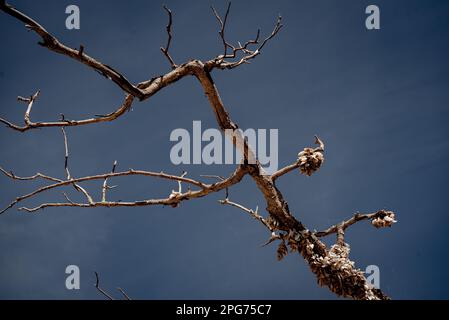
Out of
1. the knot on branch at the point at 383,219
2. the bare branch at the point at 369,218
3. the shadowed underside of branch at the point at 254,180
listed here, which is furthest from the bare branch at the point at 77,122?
the knot on branch at the point at 383,219

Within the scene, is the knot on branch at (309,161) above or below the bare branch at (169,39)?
below

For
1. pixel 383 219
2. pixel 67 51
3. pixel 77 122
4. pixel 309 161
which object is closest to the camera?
pixel 67 51

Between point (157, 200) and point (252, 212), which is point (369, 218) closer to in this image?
point (252, 212)

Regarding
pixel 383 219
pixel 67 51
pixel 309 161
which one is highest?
pixel 67 51

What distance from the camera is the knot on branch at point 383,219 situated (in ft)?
10.9

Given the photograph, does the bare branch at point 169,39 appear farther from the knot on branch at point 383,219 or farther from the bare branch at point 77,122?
the knot on branch at point 383,219

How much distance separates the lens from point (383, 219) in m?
3.38

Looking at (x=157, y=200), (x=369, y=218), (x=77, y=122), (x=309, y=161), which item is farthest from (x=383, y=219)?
(x=77, y=122)

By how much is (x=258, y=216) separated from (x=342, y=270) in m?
1.05

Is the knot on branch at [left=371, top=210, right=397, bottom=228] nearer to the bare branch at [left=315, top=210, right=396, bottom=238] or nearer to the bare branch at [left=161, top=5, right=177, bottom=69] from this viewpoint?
the bare branch at [left=315, top=210, right=396, bottom=238]

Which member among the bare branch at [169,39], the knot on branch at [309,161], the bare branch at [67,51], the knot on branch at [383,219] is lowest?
the knot on branch at [383,219]

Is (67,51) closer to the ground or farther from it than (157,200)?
farther from it

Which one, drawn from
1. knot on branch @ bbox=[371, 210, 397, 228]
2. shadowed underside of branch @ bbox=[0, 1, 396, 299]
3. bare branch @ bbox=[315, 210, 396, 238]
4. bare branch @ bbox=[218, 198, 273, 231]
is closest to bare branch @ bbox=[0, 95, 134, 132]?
shadowed underside of branch @ bbox=[0, 1, 396, 299]
